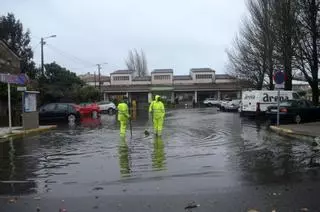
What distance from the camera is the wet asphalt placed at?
743 centimetres

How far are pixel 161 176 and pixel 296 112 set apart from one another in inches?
729

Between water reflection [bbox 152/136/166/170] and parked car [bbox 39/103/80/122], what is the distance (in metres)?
17.0

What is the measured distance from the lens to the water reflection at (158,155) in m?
11.3

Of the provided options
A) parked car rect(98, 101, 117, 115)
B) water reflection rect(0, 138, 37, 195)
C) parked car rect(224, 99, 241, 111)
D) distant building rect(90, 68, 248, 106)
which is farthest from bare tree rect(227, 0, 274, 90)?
distant building rect(90, 68, 248, 106)

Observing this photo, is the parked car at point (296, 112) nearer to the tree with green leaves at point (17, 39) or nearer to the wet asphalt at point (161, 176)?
the wet asphalt at point (161, 176)

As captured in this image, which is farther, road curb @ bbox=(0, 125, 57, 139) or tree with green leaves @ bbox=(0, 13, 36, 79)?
tree with green leaves @ bbox=(0, 13, 36, 79)

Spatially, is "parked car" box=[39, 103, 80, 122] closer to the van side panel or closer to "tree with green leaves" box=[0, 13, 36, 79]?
the van side panel

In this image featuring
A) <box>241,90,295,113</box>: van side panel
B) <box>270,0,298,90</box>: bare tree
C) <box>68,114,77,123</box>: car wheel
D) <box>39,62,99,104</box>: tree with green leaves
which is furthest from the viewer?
<box>39,62,99,104</box>: tree with green leaves

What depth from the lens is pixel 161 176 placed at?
32.4 ft

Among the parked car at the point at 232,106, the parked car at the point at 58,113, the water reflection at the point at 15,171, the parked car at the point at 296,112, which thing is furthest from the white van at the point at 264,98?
the water reflection at the point at 15,171

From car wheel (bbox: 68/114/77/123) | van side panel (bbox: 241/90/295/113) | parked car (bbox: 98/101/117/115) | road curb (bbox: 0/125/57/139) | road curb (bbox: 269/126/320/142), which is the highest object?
van side panel (bbox: 241/90/295/113)

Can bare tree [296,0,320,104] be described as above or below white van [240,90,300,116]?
above

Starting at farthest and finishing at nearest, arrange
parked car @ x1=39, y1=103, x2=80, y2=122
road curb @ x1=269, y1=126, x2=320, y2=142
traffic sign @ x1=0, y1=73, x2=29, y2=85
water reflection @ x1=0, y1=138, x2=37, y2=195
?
1. parked car @ x1=39, y1=103, x2=80, y2=122
2. traffic sign @ x1=0, y1=73, x2=29, y2=85
3. road curb @ x1=269, y1=126, x2=320, y2=142
4. water reflection @ x1=0, y1=138, x2=37, y2=195

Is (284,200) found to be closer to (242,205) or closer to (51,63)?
(242,205)
